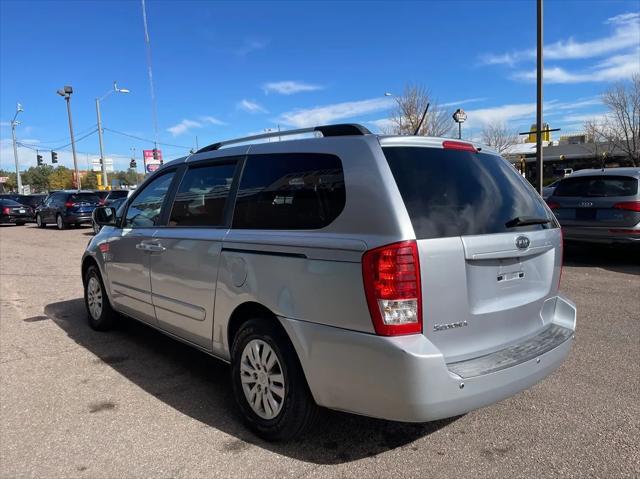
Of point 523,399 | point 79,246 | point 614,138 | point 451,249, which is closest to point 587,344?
point 523,399

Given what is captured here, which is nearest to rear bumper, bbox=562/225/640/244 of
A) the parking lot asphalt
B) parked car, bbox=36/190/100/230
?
the parking lot asphalt

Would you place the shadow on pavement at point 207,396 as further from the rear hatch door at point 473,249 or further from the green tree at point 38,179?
the green tree at point 38,179

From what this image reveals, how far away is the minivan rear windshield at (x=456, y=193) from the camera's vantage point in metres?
2.77

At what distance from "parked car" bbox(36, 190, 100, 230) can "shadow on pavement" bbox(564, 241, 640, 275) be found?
60.9 feet

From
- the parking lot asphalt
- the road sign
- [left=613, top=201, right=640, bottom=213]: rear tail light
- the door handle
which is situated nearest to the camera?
the parking lot asphalt

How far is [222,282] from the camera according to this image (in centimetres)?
354

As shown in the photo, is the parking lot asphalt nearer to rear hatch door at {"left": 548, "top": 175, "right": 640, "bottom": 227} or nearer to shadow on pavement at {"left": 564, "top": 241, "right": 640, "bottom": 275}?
rear hatch door at {"left": 548, "top": 175, "right": 640, "bottom": 227}

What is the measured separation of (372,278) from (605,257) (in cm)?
924

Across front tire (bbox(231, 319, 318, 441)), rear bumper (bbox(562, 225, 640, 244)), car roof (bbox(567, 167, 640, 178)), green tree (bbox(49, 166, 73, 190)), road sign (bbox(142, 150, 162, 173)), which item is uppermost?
green tree (bbox(49, 166, 73, 190))

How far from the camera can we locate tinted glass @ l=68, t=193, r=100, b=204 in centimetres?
2236

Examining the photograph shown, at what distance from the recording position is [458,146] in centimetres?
322

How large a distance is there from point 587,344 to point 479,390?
9.30 feet

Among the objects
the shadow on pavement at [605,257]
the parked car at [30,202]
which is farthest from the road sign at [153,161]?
the shadow on pavement at [605,257]

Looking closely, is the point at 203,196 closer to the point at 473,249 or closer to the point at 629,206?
the point at 473,249
